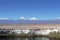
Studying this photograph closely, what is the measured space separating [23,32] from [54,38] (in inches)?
312

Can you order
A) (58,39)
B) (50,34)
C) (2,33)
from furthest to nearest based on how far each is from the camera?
1. (2,33)
2. (50,34)
3. (58,39)

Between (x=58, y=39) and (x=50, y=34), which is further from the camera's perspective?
(x=50, y=34)

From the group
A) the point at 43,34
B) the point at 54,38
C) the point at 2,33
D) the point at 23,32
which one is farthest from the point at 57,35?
the point at 2,33

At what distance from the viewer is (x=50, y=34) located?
4125cm

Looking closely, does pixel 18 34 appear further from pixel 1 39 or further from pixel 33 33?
pixel 1 39

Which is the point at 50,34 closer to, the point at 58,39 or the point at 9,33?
the point at 58,39

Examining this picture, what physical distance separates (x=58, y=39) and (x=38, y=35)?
7.11 meters

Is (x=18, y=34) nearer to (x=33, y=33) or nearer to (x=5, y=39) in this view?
→ (x=33, y=33)

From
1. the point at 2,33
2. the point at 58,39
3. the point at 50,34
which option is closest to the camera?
the point at 58,39

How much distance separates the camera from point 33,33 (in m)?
44.0

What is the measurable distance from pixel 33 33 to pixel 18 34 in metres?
2.76

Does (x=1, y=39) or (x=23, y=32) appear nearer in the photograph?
(x=1, y=39)

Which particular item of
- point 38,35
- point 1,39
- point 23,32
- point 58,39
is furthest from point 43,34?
point 1,39

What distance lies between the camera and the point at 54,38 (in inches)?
1529
